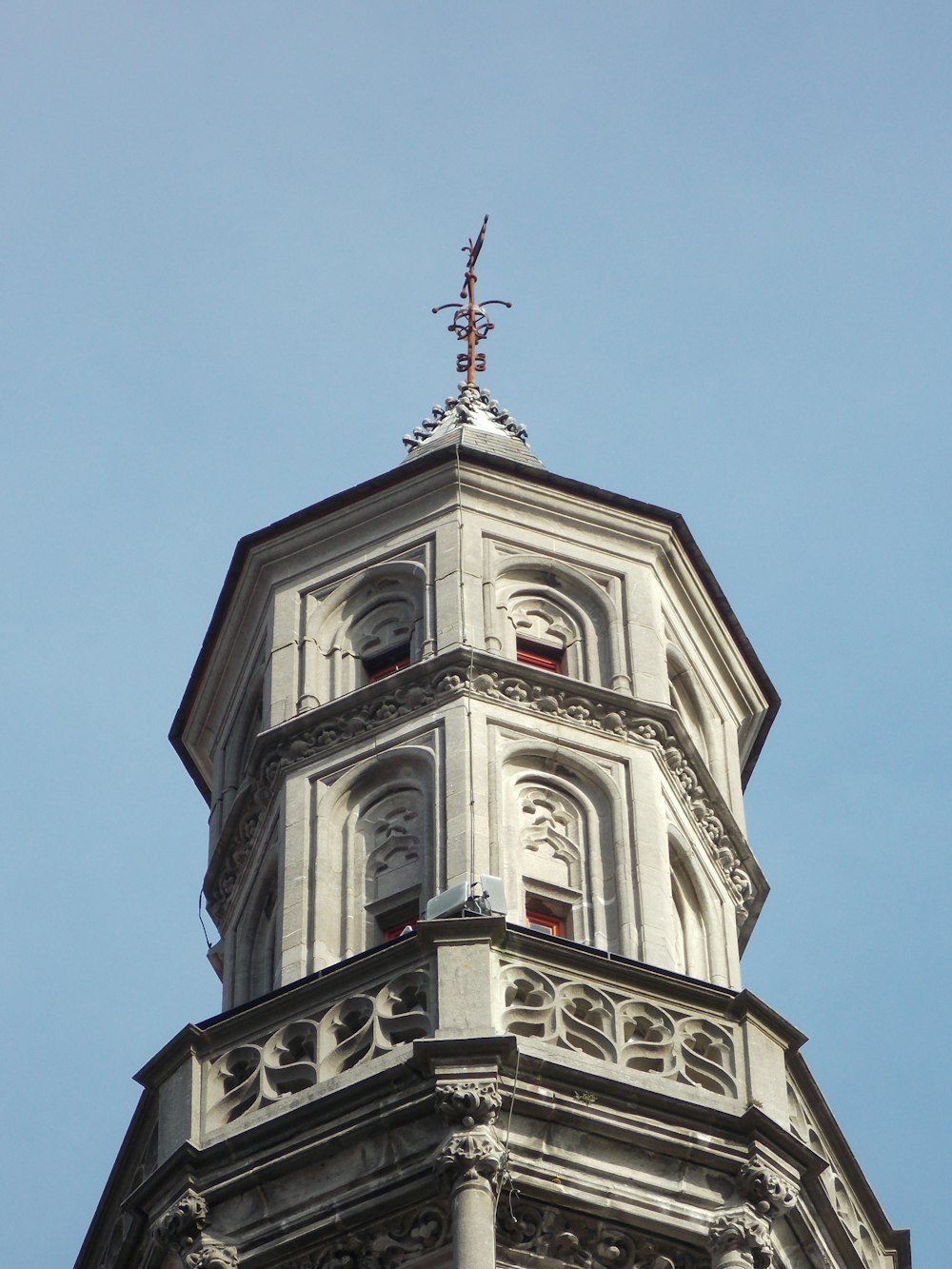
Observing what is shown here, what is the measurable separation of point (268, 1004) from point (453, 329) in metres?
12.9

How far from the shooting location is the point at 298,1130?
28.5 meters

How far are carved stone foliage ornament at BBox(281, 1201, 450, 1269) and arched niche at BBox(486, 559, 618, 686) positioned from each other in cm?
721

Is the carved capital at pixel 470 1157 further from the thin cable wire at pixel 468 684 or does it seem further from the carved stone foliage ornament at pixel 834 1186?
the thin cable wire at pixel 468 684

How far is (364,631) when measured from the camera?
1371 inches

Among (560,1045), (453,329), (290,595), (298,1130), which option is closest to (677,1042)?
(560,1045)

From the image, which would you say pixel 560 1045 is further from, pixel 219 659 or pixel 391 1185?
pixel 219 659

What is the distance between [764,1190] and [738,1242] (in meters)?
0.56

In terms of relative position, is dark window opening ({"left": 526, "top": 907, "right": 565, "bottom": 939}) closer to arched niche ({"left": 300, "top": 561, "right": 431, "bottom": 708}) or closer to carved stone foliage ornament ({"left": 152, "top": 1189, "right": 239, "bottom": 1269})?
arched niche ({"left": 300, "top": 561, "right": 431, "bottom": 708})

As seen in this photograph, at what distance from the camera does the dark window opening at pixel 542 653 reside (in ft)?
113

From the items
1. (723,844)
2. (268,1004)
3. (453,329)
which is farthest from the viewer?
(453,329)

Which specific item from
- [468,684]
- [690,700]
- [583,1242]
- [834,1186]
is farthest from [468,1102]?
[690,700]

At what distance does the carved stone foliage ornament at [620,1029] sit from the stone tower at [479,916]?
0.03 metres

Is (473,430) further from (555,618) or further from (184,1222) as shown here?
(184,1222)

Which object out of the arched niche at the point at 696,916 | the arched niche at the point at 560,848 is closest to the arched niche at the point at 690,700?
the arched niche at the point at 696,916
